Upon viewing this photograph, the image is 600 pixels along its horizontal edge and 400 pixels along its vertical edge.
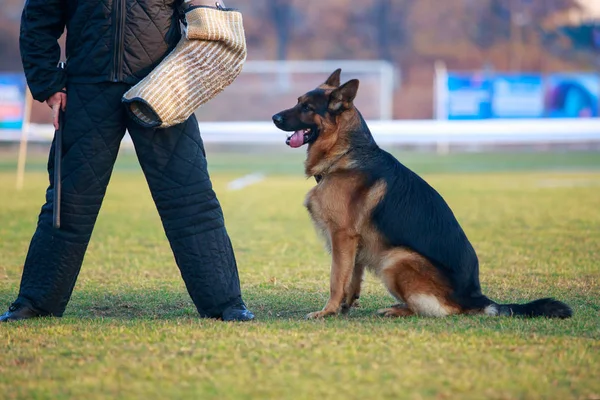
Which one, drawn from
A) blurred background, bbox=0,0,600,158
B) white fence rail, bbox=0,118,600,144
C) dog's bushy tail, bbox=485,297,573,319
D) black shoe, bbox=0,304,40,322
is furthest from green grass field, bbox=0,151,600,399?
blurred background, bbox=0,0,600,158

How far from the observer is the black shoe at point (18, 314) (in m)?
Result: 4.90

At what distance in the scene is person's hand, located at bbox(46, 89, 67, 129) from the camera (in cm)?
480

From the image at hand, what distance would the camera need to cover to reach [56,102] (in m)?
4.81

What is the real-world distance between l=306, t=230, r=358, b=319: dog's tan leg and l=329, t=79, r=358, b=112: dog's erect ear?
80cm

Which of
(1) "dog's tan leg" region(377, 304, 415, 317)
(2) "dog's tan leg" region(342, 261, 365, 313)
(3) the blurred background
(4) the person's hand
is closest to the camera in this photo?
(4) the person's hand

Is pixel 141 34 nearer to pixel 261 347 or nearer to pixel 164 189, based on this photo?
pixel 164 189

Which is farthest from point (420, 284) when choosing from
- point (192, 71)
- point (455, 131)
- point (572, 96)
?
point (572, 96)

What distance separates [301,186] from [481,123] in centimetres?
566

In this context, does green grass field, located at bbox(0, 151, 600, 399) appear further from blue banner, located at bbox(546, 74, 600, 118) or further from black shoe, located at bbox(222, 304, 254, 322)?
blue banner, located at bbox(546, 74, 600, 118)

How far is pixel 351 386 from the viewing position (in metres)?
3.52

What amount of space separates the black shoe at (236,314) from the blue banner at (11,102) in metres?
22.2

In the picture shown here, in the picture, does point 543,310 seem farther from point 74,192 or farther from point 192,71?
point 74,192

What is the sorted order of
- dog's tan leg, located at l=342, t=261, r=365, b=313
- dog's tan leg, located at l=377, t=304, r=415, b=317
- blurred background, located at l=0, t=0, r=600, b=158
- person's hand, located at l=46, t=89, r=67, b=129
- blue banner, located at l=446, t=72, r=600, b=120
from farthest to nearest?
1. blue banner, located at l=446, t=72, r=600, b=120
2. blurred background, located at l=0, t=0, r=600, b=158
3. dog's tan leg, located at l=342, t=261, r=365, b=313
4. dog's tan leg, located at l=377, t=304, r=415, b=317
5. person's hand, located at l=46, t=89, r=67, b=129

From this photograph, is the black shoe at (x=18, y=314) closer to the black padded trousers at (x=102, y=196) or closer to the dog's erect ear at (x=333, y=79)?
the black padded trousers at (x=102, y=196)
